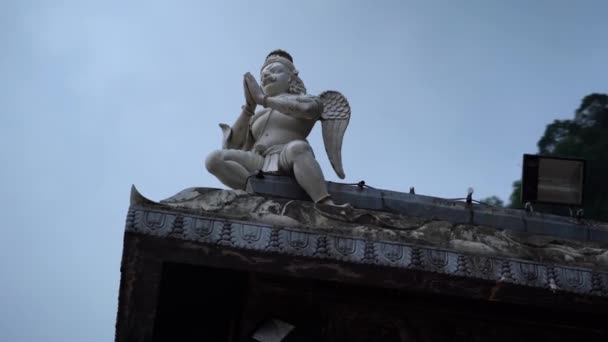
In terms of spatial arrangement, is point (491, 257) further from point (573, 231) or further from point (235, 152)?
point (235, 152)

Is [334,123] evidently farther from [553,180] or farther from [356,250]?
[356,250]

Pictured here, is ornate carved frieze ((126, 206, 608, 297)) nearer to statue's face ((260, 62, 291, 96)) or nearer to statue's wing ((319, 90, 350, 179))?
statue's wing ((319, 90, 350, 179))

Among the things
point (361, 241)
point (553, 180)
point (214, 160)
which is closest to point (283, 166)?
point (214, 160)

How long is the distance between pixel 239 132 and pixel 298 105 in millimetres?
923

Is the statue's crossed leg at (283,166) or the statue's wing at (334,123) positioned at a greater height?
the statue's wing at (334,123)

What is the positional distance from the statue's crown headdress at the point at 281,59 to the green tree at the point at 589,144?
272 inches

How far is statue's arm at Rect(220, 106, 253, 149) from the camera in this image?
31.8ft

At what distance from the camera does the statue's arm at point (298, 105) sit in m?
9.11

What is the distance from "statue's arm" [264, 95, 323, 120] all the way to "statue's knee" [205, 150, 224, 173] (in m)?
0.87

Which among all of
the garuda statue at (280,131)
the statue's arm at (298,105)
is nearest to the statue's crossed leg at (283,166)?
the garuda statue at (280,131)

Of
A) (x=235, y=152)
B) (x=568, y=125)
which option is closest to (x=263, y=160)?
(x=235, y=152)

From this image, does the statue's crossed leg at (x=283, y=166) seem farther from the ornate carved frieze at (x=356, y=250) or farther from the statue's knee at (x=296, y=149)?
the ornate carved frieze at (x=356, y=250)

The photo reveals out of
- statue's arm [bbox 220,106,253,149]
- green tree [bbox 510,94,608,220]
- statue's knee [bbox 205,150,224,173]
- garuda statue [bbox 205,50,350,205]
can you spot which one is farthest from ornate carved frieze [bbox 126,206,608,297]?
green tree [bbox 510,94,608,220]

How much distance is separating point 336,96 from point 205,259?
11.3 feet
